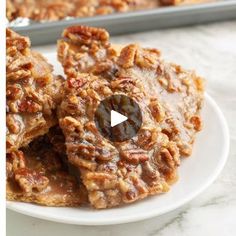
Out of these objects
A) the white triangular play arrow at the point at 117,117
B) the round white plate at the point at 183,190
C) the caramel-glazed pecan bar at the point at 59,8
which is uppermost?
the white triangular play arrow at the point at 117,117

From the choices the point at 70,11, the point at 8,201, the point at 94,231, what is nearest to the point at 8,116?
the point at 8,201

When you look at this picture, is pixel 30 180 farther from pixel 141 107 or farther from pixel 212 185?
pixel 212 185

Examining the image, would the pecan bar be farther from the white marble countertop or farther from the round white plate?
the white marble countertop
